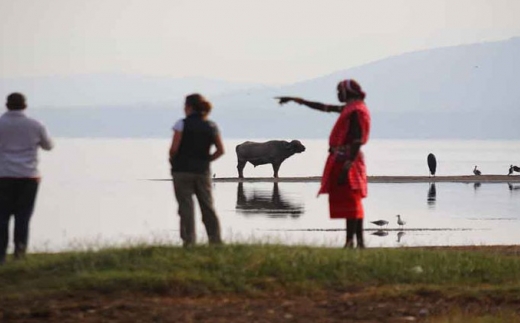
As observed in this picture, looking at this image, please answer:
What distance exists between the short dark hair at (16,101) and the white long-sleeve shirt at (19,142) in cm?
6

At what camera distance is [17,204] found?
17.5m

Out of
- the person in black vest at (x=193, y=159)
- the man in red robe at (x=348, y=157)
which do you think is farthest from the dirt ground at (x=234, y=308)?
the man in red robe at (x=348, y=157)

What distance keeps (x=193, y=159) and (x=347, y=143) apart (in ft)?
6.20

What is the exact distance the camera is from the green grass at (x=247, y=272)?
15820 millimetres

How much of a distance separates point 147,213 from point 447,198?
11.5 m

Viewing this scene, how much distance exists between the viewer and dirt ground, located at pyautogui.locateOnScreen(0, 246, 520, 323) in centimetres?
1457

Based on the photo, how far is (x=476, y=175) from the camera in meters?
64.6

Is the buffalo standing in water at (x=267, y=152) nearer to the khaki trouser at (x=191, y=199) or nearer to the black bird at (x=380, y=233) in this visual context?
the black bird at (x=380, y=233)

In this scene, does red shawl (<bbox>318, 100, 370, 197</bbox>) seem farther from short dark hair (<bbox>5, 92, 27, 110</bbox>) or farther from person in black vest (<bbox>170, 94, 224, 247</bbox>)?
short dark hair (<bbox>5, 92, 27, 110</bbox>)

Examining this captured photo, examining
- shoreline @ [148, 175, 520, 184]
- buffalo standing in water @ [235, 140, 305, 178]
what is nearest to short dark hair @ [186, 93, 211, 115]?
shoreline @ [148, 175, 520, 184]

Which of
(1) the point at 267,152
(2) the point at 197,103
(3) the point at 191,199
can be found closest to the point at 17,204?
(3) the point at 191,199

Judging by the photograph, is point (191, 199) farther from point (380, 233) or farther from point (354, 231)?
point (380, 233)

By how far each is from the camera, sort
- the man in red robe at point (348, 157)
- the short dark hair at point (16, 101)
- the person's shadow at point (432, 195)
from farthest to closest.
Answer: the person's shadow at point (432, 195), the man in red robe at point (348, 157), the short dark hair at point (16, 101)

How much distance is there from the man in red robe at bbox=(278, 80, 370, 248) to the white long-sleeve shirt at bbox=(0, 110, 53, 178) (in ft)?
10.0
